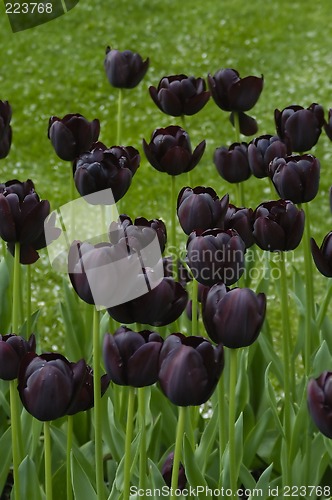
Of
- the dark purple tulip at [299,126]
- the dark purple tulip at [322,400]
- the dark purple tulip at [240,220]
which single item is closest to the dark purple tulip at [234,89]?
the dark purple tulip at [299,126]

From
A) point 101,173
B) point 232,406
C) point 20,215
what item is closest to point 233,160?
point 101,173

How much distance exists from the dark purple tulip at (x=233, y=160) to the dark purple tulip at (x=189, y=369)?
34.4 inches

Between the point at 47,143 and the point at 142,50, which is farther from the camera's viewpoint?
the point at 142,50

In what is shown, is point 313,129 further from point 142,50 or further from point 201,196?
point 142,50

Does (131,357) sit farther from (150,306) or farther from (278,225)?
(278,225)

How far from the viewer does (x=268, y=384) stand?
1728 millimetres

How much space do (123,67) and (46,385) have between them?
138cm

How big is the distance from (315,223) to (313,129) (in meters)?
2.40

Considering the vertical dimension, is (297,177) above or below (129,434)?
above

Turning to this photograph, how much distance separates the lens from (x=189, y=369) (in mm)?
1096

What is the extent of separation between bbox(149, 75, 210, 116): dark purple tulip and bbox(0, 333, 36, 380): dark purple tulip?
0.94 meters

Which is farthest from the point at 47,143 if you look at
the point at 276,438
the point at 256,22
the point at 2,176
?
the point at 276,438

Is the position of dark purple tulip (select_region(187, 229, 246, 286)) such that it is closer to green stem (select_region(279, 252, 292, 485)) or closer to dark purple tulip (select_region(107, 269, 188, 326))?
dark purple tulip (select_region(107, 269, 188, 326))

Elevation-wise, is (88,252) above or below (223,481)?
above
